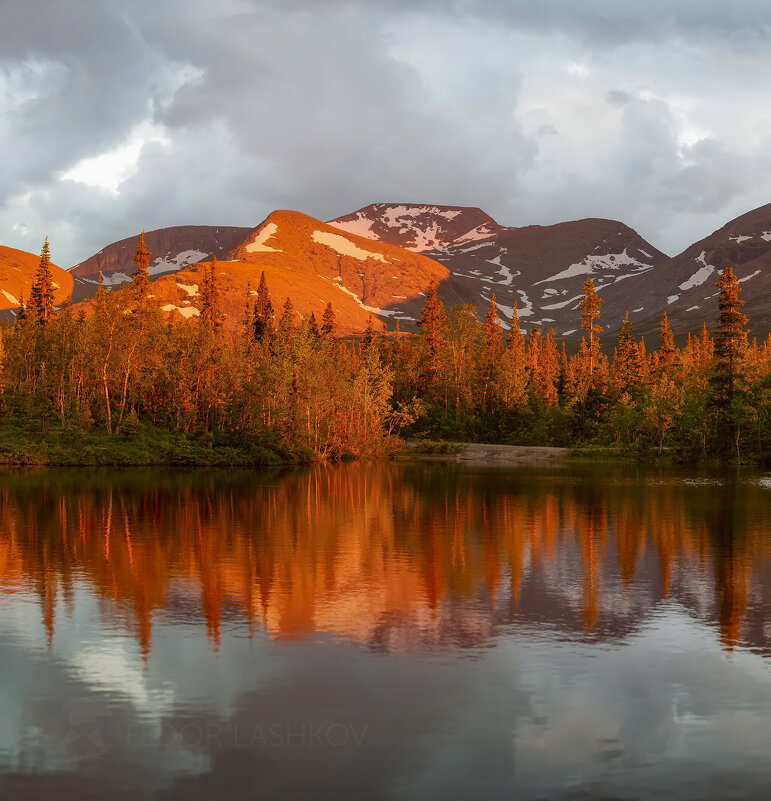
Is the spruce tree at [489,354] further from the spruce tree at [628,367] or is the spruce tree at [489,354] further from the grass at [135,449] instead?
the grass at [135,449]

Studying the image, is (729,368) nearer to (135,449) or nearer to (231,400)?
(231,400)

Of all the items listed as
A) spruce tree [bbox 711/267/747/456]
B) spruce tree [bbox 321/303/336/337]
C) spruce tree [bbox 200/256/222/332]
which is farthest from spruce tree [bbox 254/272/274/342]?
spruce tree [bbox 711/267/747/456]

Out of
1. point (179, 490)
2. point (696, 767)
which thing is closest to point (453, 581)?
point (696, 767)

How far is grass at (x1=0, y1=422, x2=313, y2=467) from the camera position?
6016 centimetres

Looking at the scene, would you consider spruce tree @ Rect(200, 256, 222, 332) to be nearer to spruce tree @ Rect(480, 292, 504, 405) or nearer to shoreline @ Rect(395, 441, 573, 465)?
shoreline @ Rect(395, 441, 573, 465)

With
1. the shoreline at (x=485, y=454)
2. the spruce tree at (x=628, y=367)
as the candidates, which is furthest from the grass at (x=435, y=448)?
the spruce tree at (x=628, y=367)

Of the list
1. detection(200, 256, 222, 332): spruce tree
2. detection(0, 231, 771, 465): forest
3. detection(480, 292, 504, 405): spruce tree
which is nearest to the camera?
detection(0, 231, 771, 465): forest

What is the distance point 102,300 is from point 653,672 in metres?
87.2

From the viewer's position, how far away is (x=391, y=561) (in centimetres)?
2091

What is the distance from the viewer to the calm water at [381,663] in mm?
8516

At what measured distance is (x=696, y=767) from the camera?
28.5 feet

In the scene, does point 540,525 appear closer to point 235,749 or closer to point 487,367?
point 235,749

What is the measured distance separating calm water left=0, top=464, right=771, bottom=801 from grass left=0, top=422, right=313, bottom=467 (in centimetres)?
3537

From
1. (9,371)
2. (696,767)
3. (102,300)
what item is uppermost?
(102,300)
